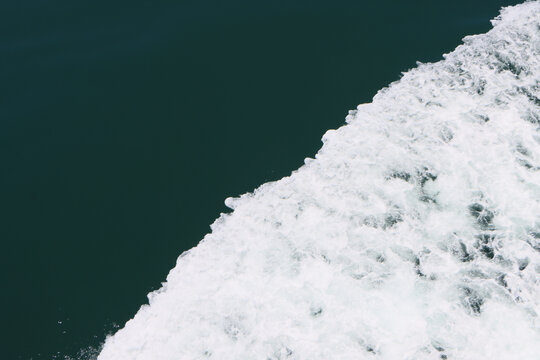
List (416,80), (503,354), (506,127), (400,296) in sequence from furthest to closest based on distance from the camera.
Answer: (416,80) → (506,127) → (400,296) → (503,354)

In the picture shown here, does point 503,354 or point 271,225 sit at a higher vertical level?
point 271,225

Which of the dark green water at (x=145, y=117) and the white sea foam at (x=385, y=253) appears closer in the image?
the white sea foam at (x=385, y=253)

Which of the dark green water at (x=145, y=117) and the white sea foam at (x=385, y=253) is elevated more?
the dark green water at (x=145, y=117)

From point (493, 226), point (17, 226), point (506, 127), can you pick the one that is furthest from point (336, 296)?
point (17, 226)

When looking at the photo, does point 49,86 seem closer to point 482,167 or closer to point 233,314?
point 233,314
